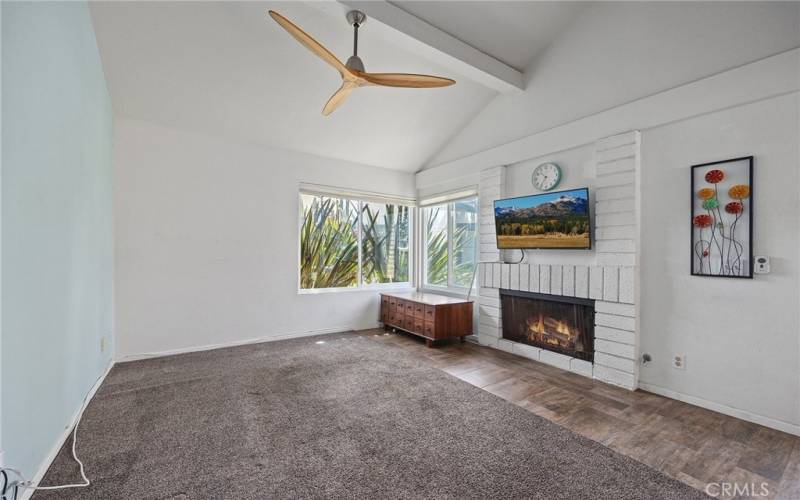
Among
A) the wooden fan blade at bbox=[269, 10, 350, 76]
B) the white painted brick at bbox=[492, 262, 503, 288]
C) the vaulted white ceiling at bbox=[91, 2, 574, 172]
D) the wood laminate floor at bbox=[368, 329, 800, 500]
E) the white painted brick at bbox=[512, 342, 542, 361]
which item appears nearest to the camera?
the wood laminate floor at bbox=[368, 329, 800, 500]

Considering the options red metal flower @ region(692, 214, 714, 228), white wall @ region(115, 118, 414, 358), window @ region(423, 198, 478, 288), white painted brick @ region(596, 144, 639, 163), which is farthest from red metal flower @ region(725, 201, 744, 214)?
white wall @ region(115, 118, 414, 358)

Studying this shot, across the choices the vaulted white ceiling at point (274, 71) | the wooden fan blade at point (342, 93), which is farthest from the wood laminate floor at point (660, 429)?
the vaulted white ceiling at point (274, 71)

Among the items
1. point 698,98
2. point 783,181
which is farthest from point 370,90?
point 783,181

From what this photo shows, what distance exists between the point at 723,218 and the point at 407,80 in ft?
8.70

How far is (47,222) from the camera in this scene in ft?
6.24

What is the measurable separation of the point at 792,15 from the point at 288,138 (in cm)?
462

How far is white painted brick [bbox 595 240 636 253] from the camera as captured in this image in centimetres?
309

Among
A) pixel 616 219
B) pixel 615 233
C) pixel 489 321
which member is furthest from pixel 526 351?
pixel 616 219

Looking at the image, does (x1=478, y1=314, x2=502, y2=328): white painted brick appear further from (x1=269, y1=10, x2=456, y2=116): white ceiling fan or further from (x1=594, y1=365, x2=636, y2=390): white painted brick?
(x1=269, y1=10, x2=456, y2=116): white ceiling fan

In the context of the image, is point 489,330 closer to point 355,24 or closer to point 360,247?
point 360,247

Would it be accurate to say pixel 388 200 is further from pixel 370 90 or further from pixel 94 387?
pixel 94 387

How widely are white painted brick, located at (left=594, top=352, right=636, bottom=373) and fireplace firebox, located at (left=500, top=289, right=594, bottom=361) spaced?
11cm

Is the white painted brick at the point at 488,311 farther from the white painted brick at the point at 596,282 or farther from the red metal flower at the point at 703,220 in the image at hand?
the red metal flower at the point at 703,220

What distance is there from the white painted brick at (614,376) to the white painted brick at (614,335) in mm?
279
